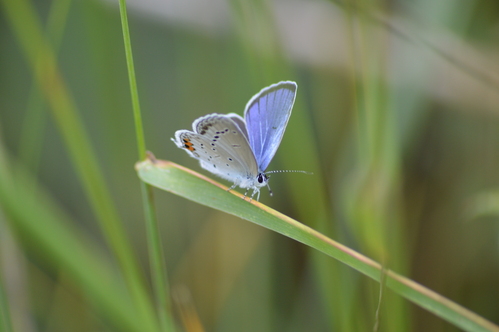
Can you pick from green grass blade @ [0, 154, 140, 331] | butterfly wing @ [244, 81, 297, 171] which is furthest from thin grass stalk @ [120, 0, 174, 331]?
butterfly wing @ [244, 81, 297, 171]

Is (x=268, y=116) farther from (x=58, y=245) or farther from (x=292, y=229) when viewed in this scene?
(x=58, y=245)

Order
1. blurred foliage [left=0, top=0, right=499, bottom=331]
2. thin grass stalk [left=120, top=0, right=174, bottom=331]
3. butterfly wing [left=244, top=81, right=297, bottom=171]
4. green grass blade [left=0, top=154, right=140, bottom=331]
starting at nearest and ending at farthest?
thin grass stalk [left=120, top=0, right=174, bottom=331] → green grass blade [left=0, top=154, right=140, bottom=331] → butterfly wing [left=244, top=81, right=297, bottom=171] → blurred foliage [left=0, top=0, right=499, bottom=331]

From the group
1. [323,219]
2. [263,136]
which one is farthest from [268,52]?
[323,219]

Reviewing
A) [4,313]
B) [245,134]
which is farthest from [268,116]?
[4,313]

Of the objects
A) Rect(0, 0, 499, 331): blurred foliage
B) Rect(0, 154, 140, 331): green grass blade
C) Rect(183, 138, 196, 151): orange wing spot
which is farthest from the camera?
Rect(0, 0, 499, 331): blurred foliage

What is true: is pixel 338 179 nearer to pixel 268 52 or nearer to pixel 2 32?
pixel 268 52

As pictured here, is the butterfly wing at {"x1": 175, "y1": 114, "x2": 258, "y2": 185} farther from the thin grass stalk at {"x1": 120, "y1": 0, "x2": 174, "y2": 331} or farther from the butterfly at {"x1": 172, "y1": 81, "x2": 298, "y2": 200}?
the thin grass stalk at {"x1": 120, "y1": 0, "x2": 174, "y2": 331}
